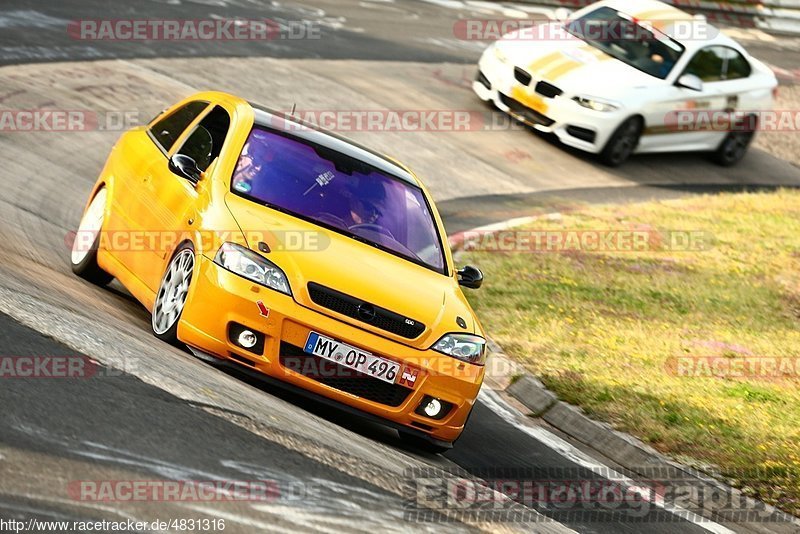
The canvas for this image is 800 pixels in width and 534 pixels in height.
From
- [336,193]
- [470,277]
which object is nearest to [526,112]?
[470,277]

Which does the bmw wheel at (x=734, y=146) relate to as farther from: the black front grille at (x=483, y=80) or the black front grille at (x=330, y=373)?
the black front grille at (x=330, y=373)

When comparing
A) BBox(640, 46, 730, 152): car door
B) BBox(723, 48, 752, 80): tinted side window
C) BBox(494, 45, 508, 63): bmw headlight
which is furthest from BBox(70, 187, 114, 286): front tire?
BBox(723, 48, 752, 80): tinted side window

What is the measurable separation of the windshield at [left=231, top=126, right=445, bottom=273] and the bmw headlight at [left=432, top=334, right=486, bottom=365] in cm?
80

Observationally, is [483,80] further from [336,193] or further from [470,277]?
[336,193]

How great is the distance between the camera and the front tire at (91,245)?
380 inches

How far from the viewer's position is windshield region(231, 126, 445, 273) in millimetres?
8484

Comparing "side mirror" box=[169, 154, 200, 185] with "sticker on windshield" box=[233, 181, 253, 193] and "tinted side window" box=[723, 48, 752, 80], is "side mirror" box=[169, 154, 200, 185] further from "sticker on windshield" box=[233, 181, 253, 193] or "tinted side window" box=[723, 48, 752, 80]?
"tinted side window" box=[723, 48, 752, 80]

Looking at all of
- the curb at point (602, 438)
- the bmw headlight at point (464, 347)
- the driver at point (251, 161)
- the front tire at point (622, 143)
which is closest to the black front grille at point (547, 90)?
the front tire at point (622, 143)

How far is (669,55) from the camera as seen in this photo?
1970 centimetres

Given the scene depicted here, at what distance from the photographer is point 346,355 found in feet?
24.6

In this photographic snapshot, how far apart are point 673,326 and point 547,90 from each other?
724cm

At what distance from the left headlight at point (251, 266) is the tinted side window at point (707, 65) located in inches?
520

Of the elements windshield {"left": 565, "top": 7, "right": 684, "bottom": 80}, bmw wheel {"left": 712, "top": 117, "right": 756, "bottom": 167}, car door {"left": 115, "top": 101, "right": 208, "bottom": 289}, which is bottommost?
bmw wheel {"left": 712, "top": 117, "right": 756, "bottom": 167}

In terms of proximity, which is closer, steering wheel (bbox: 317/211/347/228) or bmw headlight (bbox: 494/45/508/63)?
steering wheel (bbox: 317/211/347/228)
